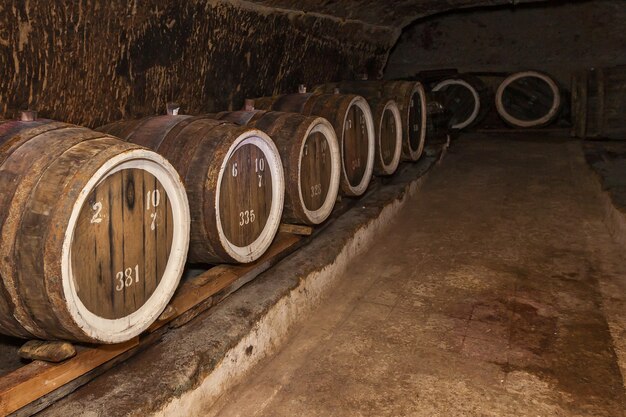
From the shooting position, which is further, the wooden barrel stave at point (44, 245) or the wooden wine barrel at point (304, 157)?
the wooden wine barrel at point (304, 157)

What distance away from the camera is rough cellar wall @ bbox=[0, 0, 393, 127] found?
8.34 ft

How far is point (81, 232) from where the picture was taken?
5.59 feet

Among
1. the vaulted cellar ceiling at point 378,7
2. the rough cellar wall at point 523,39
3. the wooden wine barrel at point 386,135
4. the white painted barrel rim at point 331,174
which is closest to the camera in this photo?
the white painted barrel rim at point 331,174

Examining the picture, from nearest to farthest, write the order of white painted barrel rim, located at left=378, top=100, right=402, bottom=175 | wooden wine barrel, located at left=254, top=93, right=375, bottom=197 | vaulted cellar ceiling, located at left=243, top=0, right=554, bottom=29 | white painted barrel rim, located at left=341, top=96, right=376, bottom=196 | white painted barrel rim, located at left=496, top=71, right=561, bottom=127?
wooden wine barrel, located at left=254, top=93, right=375, bottom=197
white painted barrel rim, located at left=341, top=96, right=376, bottom=196
white painted barrel rim, located at left=378, top=100, right=402, bottom=175
vaulted cellar ceiling, located at left=243, top=0, right=554, bottom=29
white painted barrel rim, located at left=496, top=71, right=561, bottom=127

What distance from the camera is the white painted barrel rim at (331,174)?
3.28 meters

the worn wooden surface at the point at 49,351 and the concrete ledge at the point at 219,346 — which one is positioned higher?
the worn wooden surface at the point at 49,351

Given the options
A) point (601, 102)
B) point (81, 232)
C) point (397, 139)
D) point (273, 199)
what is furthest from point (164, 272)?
point (601, 102)

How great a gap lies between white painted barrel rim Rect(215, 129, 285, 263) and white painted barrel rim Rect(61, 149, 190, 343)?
1.00 feet

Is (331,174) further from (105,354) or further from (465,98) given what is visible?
(465,98)

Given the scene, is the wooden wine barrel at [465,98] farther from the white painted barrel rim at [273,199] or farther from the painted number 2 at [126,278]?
the painted number 2 at [126,278]

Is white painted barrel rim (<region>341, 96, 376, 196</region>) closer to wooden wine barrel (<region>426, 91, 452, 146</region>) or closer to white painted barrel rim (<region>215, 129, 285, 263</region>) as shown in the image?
white painted barrel rim (<region>215, 129, 285, 263</region>)

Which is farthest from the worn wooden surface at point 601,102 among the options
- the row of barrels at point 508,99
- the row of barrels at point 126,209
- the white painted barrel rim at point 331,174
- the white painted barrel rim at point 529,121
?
the row of barrels at point 126,209

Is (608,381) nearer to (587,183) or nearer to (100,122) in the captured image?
(100,122)

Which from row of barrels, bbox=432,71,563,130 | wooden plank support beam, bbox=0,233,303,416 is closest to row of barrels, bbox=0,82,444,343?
wooden plank support beam, bbox=0,233,303,416
